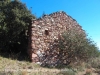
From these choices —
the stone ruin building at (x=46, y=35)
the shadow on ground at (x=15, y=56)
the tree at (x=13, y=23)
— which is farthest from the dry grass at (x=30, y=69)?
the tree at (x=13, y=23)

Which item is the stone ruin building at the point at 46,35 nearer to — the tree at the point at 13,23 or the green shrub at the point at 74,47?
the green shrub at the point at 74,47

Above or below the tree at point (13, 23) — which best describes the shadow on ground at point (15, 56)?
below

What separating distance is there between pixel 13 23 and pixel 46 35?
3025 millimetres

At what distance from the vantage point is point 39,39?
15938 millimetres

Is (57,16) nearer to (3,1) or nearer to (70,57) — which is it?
(70,57)

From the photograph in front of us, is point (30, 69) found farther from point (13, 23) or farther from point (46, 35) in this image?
point (13, 23)

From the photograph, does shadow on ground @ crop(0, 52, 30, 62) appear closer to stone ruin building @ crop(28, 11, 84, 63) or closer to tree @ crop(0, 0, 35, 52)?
stone ruin building @ crop(28, 11, 84, 63)

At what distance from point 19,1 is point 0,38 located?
3727 mm

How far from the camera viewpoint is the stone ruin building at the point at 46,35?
614 inches

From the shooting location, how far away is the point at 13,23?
15867 millimetres

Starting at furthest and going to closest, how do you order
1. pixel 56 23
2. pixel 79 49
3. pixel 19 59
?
pixel 56 23 < pixel 79 49 < pixel 19 59

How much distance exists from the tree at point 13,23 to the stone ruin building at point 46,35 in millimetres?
1069

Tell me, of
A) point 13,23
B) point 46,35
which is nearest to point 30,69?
point 46,35

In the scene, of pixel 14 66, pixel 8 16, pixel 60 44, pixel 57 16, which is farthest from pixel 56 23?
pixel 14 66
